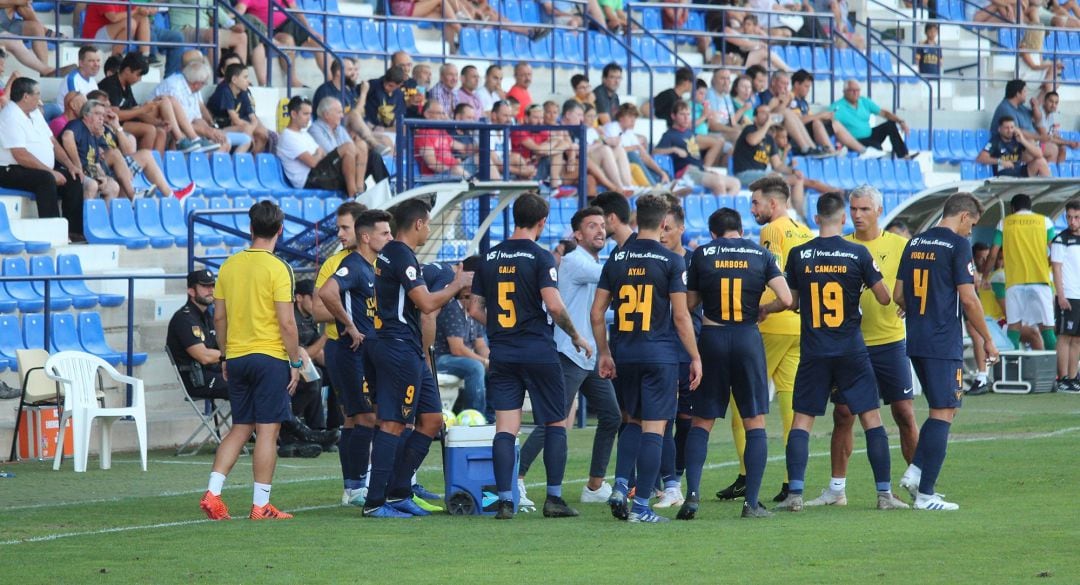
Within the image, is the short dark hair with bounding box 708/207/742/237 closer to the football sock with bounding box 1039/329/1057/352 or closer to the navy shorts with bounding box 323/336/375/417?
the navy shorts with bounding box 323/336/375/417

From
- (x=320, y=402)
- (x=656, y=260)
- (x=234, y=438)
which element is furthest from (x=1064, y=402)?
(x=234, y=438)

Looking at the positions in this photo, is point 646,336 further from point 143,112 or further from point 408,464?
point 143,112

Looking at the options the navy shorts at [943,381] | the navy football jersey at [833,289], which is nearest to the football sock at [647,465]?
the navy football jersey at [833,289]

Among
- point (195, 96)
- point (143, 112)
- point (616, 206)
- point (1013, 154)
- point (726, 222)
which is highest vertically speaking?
point (195, 96)

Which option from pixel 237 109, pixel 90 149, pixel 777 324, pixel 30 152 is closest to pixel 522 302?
pixel 777 324

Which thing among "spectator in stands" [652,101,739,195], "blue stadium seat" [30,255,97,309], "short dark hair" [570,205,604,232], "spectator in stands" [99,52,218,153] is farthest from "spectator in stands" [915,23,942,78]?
"short dark hair" [570,205,604,232]

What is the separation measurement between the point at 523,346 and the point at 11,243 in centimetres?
718

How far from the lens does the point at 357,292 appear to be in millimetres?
10570

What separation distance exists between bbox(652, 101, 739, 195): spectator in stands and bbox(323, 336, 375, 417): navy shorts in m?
12.3

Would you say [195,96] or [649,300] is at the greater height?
[195,96]

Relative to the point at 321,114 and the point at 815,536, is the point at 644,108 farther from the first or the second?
the point at 815,536

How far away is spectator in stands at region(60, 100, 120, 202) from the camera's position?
54.1 feet

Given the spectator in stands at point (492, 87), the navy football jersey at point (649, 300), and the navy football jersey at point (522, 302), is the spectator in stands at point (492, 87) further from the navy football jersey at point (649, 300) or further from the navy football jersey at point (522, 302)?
the navy football jersey at point (649, 300)

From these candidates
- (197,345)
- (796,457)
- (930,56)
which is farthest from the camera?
(930,56)
